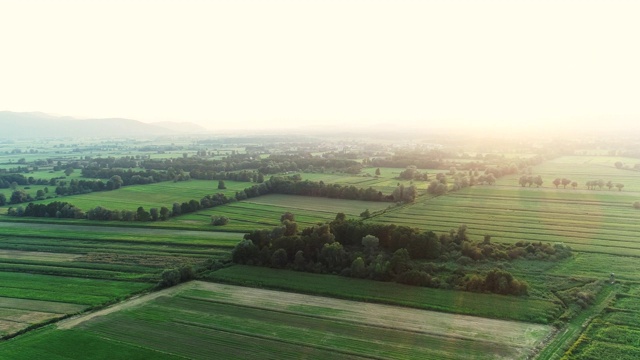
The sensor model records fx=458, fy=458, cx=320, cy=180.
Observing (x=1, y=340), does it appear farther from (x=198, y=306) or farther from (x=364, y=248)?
(x=364, y=248)

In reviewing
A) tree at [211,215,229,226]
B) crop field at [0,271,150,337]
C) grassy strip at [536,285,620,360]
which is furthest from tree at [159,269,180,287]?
grassy strip at [536,285,620,360]

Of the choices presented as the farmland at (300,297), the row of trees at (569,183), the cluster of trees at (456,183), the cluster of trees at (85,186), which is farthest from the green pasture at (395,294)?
the row of trees at (569,183)

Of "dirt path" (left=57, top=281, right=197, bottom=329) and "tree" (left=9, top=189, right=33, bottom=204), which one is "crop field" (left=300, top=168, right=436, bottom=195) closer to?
"dirt path" (left=57, top=281, right=197, bottom=329)

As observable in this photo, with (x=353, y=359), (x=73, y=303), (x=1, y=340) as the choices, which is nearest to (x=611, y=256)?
(x=353, y=359)

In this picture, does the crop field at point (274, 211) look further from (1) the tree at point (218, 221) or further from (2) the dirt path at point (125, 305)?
(2) the dirt path at point (125, 305)

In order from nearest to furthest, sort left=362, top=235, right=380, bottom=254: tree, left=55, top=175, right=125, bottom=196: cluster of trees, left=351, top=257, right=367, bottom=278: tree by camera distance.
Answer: left=351, top=257, right=367, bottom=278: tree, left=362, top=235, right=380, bottom=254: tree, left=55, top=175, right=125, bottom=196: cluster of trees

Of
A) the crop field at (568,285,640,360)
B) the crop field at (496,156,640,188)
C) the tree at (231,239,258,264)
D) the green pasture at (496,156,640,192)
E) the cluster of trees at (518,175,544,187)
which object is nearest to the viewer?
the crop field at (568,285,640,360)
